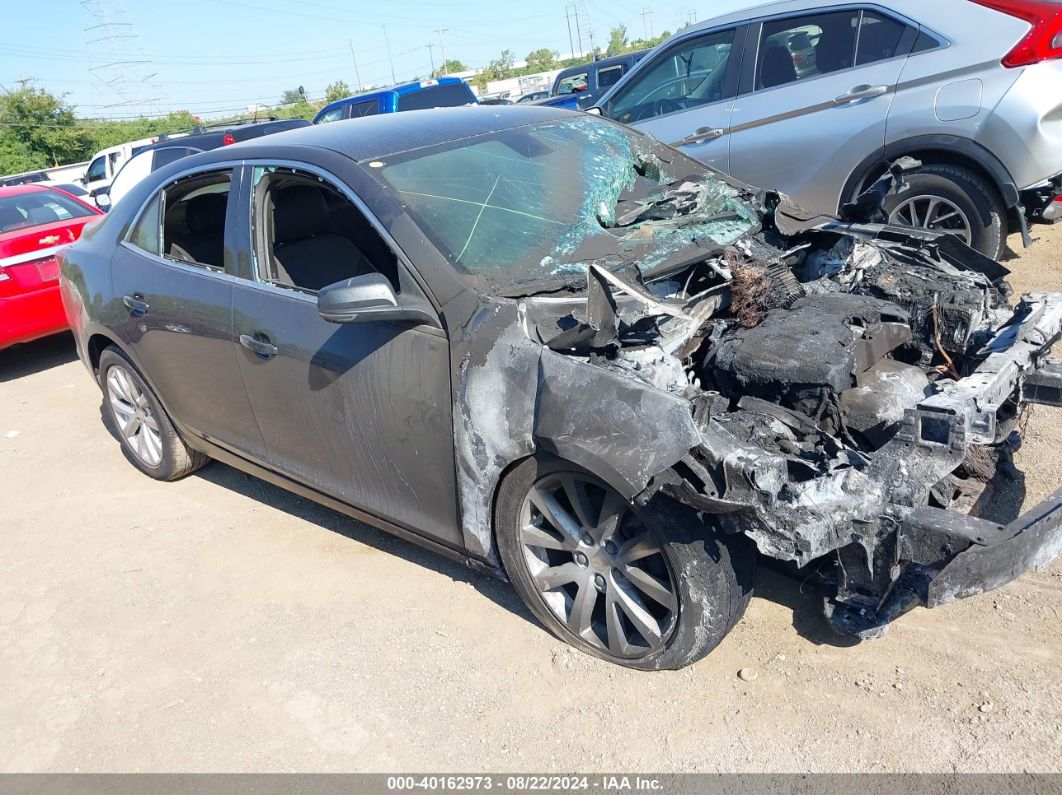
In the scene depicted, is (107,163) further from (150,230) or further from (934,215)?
(934,215)

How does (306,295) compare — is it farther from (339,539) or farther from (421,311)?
Result: (339,539)

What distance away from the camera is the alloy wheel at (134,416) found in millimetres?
4641

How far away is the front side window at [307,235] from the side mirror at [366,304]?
0.34 metres

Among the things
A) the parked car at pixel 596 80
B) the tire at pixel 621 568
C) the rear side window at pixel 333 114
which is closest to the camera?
the tire at pixel 621 568

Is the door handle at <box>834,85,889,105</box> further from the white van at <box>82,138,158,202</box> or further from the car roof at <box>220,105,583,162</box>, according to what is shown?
the white van at <box>82,138,158,202</box>

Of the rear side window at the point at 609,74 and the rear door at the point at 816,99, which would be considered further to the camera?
the rear side window at the point at 609,74

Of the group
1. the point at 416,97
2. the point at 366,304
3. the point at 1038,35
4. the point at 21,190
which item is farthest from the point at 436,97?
the point at 366,304

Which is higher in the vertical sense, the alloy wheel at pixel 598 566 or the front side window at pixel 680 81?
the front side window at pixel 680 81

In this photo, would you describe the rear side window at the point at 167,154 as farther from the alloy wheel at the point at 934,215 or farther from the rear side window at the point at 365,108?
the alloy wheel at the point at 934,215

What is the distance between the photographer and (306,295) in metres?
3.29

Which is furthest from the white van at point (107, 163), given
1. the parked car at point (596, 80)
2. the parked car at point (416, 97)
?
the parked car at point (596, 80)

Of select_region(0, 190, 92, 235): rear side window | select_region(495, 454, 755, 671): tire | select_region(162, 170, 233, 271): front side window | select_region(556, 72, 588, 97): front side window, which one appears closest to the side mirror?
select_region(495, 454, 755, 671): tire

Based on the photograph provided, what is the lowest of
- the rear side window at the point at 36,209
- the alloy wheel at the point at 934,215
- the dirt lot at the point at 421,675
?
the dirt lot at the point at 421,675

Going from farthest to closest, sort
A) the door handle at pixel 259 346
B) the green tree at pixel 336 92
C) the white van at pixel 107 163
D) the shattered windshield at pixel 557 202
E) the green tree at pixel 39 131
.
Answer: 1. the green tree at pixel 336 92
2. the green tree at pixel 39 131
3. the white van at pixel 107 163
4. the door handle at pixel 259 346
5. the shattered windshield at pixel 557 202
